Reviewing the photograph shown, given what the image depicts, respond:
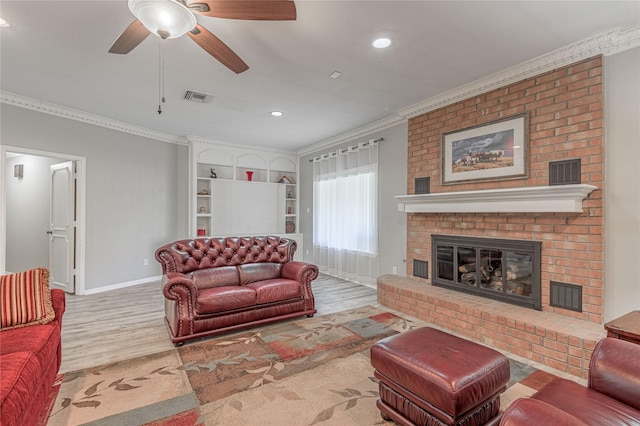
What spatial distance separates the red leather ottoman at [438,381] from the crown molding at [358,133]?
357 cm

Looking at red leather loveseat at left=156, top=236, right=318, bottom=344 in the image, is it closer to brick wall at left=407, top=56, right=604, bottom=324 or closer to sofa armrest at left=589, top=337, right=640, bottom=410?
brick wall at left=407, top=56, right=604, bottom=324

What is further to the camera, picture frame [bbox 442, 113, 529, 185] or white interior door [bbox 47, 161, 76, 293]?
white interior door [bbox 47, 161, 76, 293]

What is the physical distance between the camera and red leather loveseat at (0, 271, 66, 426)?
1.40 metres

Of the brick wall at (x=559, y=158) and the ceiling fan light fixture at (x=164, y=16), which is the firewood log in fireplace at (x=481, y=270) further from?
the ceiling fan light fixture at (x=164, y=16)

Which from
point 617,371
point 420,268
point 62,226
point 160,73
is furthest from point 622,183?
point 62,226

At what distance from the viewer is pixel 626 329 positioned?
6.72 ft

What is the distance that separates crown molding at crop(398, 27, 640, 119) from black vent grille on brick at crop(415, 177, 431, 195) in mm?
984

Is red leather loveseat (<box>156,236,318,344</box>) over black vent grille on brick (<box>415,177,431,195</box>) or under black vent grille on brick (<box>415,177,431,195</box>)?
under

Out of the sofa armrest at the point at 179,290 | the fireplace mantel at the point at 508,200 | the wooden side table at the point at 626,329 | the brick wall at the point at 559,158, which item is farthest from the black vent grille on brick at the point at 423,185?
the sofa armrest at the point at 179,290

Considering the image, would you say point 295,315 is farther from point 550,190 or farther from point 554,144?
point 554,144

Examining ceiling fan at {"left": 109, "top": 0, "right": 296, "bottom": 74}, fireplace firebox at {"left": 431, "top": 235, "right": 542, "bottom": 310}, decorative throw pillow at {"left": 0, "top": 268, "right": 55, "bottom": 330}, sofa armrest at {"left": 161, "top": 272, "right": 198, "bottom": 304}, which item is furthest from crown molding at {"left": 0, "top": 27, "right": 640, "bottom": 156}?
sofa armrest at {"left": 161, "top": 272, "right": 198, "bottom": 304}

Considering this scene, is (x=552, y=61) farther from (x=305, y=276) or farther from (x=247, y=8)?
(x=305, y=276)

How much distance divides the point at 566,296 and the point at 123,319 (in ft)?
15.7

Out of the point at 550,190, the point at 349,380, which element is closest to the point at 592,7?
the point at 550,190
